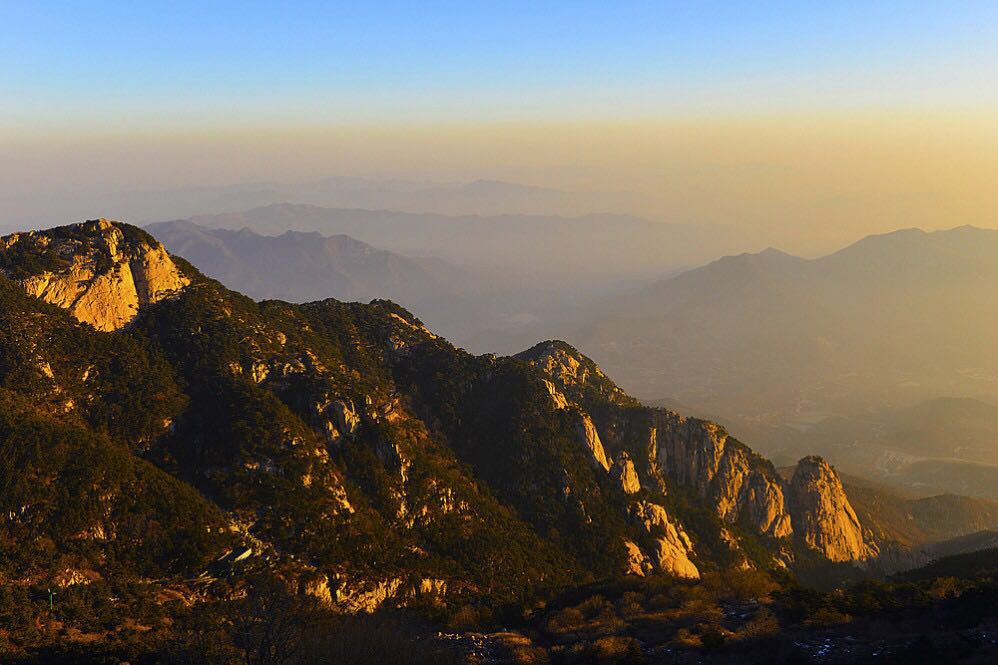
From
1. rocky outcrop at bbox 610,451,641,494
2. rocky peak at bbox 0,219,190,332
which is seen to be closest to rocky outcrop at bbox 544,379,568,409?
rocky outcrop at bbox 610,451,641,494

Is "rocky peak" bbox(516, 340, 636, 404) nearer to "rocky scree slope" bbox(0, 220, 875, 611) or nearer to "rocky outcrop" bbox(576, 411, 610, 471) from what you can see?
"rocky scree slope" bbox(0, 220, 875, 611)

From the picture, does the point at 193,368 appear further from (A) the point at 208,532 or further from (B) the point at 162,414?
(A) the point at 208,532

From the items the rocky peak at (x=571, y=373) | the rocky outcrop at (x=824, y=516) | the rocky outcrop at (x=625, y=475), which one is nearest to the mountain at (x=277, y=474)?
the rocky outcrop at (x=625, y=475)

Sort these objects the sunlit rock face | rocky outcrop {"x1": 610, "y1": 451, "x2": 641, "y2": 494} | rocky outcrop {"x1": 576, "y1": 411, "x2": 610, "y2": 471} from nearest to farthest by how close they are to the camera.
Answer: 1. rocky outcrop {"x1": 610, "y1": 451, "x2": 641, "y2": 494}
2. rocky outcrop {"x1": 576, "y1": 411, "x2": 610, "y2": 471}
3. the sunlit rock face

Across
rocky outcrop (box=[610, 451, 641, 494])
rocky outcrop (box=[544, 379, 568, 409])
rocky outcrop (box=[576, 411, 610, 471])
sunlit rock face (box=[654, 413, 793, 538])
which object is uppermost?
rocky outcrop (box=[544, 379, 568, 409])

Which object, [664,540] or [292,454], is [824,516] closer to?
[664,540]

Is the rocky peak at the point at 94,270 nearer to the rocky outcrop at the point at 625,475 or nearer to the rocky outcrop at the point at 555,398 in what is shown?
the rocky outcrop at the point at 555,398

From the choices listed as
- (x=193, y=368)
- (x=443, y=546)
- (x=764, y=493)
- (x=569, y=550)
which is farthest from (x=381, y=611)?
(x=764, y=493)
